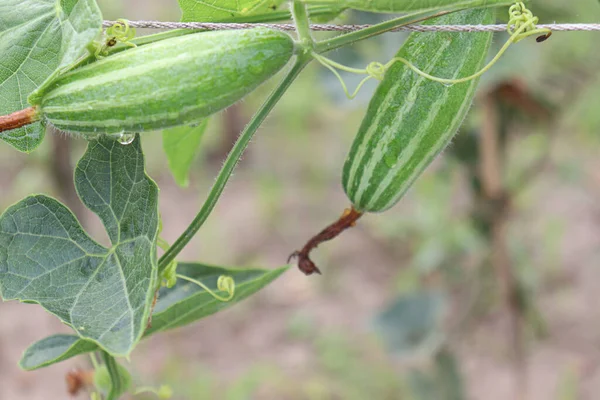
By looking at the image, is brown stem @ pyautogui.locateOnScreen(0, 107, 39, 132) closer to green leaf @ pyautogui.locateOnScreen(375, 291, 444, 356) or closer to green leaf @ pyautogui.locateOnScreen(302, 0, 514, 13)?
green leaf @ pyautogui.locateOnScreen(302, 0, 514, 13)

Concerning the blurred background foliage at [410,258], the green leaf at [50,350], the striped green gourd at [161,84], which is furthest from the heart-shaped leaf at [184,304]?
the blurred background foliage at [410,258]

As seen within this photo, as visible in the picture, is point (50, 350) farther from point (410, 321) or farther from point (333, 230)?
point (410, 321)

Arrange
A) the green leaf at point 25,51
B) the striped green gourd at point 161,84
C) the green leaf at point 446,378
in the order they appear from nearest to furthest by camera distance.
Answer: the striped green gourd at point 161,84
the green leaf at point 25,51
the green leaf at point 446,378

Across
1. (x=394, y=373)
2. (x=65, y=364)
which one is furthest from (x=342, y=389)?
(x=65, y=364)

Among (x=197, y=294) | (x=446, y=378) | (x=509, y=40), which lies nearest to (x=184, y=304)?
(x=197, y=294)

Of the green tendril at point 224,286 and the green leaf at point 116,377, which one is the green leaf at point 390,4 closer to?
the green tendril at point 224,286

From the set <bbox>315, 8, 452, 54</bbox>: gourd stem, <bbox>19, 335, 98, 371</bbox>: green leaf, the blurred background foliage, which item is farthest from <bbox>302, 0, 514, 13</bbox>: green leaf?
the blurred background foliage
